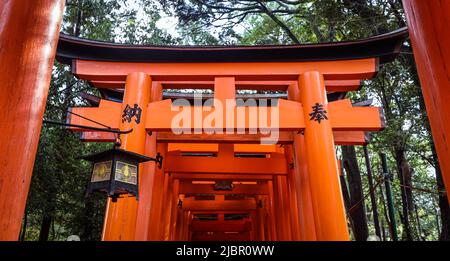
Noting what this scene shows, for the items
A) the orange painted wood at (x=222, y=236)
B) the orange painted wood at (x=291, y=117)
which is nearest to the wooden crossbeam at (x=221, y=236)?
the orange painted wood at (x=222, y=236)

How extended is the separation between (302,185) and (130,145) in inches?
133

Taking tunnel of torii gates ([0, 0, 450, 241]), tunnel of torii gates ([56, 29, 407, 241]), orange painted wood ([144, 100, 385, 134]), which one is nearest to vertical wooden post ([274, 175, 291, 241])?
tunnel of torii gates ([0, 0, 450, 241])

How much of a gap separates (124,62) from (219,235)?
1478 centimetres

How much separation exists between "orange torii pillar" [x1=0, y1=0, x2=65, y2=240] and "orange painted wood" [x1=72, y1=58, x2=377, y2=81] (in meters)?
3.78

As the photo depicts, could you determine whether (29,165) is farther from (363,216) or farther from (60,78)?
(363,216)

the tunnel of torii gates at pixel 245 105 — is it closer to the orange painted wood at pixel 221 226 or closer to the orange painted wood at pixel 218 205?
the orange painted wood at pixel 218 205

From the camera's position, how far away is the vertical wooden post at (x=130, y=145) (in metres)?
4.80

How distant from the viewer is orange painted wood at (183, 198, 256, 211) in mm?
12336

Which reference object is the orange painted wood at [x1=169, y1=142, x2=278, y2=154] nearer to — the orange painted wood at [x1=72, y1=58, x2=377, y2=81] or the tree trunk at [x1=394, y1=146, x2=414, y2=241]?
the orange painted wood at [x1=72, y1=58, x2=377, y2=81]

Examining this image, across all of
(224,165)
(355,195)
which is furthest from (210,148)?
(355,195)

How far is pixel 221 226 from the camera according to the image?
666 inches

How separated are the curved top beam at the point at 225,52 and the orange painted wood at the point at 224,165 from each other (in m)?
2.65

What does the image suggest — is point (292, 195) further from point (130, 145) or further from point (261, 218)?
point (261, 218)
